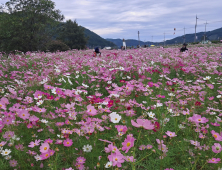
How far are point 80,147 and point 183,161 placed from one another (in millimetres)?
1193

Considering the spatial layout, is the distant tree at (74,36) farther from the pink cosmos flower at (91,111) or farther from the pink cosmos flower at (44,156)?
the pink cosmos flower at (44,156)

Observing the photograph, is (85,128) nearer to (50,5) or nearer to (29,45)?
(29,45)

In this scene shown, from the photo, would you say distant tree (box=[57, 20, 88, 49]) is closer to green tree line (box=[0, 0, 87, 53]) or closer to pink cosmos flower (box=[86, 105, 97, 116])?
green tree line (box=[0, 0, 87, 53])

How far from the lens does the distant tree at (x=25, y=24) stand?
16812 millimetres

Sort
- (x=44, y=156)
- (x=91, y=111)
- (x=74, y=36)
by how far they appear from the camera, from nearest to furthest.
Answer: (x=44, y=156) < (x=91, y=111) < (x=74, y=36)

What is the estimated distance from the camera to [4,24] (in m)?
16.7

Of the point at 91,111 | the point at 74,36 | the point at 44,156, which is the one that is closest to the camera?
the point at 44,156

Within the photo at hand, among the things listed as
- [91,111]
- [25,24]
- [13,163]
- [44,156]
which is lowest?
[13,163]

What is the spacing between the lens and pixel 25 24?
17.8 m

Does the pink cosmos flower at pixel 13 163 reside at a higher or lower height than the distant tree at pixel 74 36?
lower

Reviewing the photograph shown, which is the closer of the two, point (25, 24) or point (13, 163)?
point (13, 163)

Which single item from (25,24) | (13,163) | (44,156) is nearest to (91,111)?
(44,156)

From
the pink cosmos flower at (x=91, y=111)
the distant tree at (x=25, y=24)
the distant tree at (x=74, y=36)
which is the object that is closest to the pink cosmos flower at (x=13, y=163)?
the pink cosmos flower at (x=91, y=111)

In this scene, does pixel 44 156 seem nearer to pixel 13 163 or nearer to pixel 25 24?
pixel 13 163
